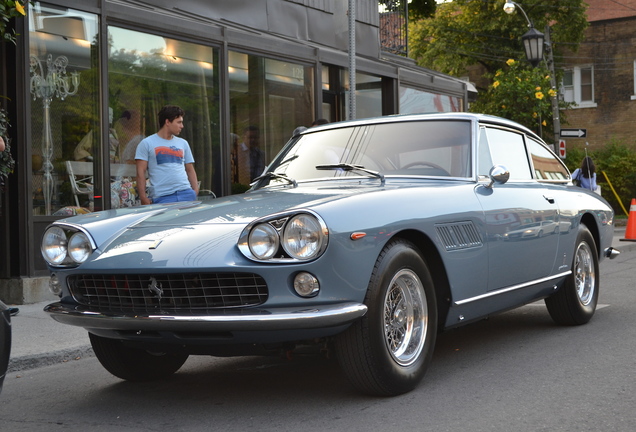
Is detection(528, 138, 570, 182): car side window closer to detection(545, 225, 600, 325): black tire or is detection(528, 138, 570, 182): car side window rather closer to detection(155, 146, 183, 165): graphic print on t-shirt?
detection(545, 225, 600, 325): black tire

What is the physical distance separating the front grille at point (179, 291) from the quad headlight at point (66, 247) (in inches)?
9.8

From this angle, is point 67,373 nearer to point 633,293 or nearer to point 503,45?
point 633,293

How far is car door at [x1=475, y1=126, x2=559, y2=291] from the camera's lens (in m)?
5.17

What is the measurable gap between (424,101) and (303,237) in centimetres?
1242

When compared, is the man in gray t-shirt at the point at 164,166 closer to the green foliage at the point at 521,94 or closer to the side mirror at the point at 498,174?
the side mirror at the point at 498,174

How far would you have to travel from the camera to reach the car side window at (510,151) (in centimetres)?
584

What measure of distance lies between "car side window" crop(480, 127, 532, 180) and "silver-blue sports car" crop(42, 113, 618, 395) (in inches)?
0.9

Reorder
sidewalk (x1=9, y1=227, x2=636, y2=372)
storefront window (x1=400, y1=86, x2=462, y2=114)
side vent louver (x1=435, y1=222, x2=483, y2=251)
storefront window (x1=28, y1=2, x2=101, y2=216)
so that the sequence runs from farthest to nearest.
→ storefront window (x1=400, y1=86, x2=462, y2=114)
storefront window (x1=28, y1=2, x2=101, y2=216)
sidewalk (x1=9, y1=227, x2=636, y2=372)
side vent louver (x1=435, y1=222, x2=483, y2=251)

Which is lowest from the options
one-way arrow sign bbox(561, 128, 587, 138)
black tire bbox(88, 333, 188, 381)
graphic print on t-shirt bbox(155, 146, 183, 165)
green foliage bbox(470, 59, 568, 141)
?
black tire bbox(88, 333, 188, 381)

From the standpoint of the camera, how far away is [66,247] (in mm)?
4539

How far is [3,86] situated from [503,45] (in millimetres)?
31755

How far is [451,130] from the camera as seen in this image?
5.51 metres

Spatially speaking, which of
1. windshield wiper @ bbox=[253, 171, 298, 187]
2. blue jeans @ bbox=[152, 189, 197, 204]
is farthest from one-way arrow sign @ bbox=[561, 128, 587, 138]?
windshield wiper @ bbox=[253, 171, 298, 187]

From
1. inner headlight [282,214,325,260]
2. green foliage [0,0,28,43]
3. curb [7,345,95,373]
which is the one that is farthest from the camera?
green foliage [0,0,28,43]
